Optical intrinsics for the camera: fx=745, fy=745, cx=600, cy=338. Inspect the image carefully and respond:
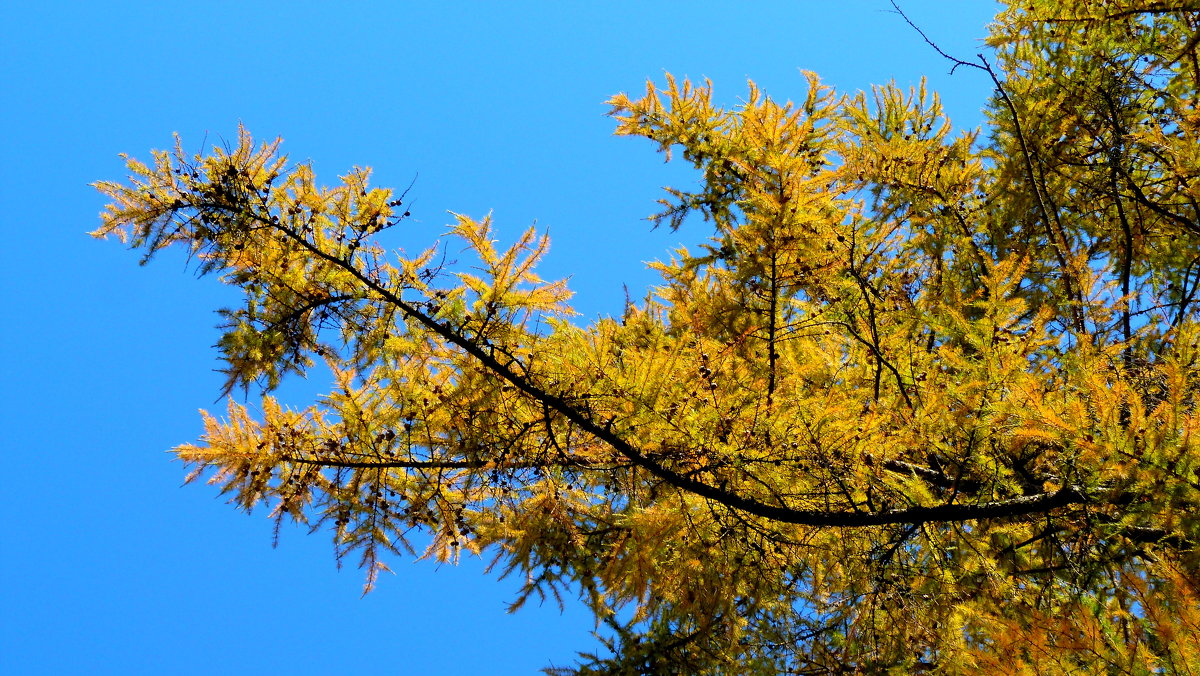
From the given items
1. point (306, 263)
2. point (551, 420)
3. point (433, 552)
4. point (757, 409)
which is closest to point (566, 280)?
point (551, 420)

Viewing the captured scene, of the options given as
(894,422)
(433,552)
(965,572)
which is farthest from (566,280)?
(965,572)

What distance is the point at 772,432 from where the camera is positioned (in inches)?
126

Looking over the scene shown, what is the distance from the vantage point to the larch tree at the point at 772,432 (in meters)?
2.85

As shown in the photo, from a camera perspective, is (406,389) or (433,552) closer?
(406,389)

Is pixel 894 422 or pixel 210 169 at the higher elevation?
pixel 210 169

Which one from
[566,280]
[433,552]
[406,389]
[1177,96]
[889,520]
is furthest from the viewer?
[1177,96]

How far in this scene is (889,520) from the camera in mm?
3100

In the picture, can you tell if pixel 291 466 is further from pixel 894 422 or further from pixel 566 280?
pixel 894 422

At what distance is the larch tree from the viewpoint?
9.36ft

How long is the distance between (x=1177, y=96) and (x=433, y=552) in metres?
6.08

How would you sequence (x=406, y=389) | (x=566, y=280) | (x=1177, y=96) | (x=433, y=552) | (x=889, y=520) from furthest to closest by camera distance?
(x=1177, y=96)
(x=433, y=552)
(x=406, y=389)
(x=566, y=280)
(x=889, y=520)

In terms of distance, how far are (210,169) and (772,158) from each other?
257cm

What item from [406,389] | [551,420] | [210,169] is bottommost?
[551,420]

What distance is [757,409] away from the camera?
3.20 meters
